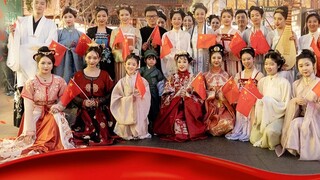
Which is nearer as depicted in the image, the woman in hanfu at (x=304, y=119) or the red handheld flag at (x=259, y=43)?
the woman in hanfu at (x=304, y=119)

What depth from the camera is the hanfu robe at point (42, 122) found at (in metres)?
2.15

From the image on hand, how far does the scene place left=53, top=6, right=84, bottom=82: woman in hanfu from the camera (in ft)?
8.82

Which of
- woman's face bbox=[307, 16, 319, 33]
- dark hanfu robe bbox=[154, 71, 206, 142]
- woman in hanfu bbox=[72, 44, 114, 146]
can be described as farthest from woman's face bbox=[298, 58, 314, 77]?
woman in hanfu bbox=[72, 44, 114, 146]

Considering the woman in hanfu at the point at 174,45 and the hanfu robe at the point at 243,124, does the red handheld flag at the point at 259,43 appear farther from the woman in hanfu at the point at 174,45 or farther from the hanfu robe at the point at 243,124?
the woman in hanfu at the point at 174,45

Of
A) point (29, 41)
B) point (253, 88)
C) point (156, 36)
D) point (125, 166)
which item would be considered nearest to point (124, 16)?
point (156, 36)

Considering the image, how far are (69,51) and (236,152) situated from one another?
144 centimetres

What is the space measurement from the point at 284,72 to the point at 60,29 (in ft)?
5.46

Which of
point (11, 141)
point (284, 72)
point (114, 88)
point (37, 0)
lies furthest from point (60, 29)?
point (284, 72)

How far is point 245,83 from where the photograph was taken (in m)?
2.66

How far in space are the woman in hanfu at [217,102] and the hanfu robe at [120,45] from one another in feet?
1.86

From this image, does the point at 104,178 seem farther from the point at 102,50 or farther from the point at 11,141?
the point at 102,50

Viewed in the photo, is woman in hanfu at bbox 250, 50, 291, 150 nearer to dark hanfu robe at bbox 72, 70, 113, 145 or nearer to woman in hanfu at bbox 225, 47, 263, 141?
woman in hanfu at bbox 225, 47, 263, 141

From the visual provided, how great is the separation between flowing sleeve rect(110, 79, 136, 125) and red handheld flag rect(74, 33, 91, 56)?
1.30 feet

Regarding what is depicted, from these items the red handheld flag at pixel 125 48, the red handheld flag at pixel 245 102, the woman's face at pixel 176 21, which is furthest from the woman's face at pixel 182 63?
the red handheld flag at pixel 245 102
